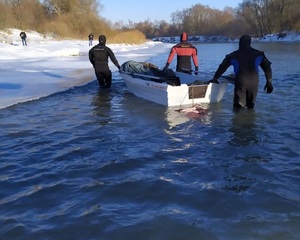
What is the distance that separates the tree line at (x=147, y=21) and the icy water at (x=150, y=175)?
37655 mm

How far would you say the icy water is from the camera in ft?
11.3

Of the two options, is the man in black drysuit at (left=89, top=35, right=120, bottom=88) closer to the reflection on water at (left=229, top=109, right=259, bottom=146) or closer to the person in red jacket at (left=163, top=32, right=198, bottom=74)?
the person in red jacket at (left=163, top=32, right=198, bottom=74)

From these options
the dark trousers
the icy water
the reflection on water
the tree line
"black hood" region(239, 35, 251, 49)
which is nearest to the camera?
the icy water

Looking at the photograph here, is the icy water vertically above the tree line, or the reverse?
the tree line

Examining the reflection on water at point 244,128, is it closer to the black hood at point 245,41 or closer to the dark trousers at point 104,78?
the black hood at point 245,41

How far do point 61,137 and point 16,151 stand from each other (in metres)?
0.88

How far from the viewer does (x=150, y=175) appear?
4.62m

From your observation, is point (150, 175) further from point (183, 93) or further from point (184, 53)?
point (184, 53)

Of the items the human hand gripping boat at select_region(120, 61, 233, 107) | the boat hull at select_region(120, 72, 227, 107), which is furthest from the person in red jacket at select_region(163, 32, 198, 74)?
the boat hull at select_region(120, 72, 227, 107)

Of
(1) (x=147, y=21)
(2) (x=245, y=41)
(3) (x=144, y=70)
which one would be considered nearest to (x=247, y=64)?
(2) (x=245, y=41)

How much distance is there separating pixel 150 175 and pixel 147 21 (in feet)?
504

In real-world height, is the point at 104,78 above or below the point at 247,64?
below

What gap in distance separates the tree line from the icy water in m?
37.7

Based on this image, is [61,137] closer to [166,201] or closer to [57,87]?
[166,201]
